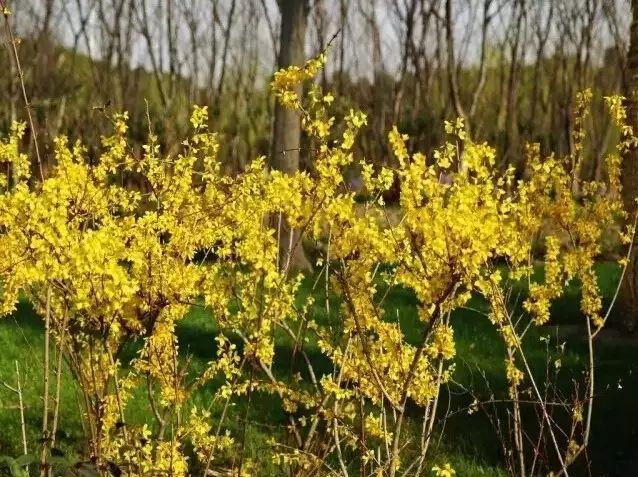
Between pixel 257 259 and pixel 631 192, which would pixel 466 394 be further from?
pixel 257 259

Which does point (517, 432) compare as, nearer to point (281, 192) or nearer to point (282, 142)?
point (281, 192)

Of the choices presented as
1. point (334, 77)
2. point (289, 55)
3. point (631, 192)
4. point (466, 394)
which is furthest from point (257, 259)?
point (334, 77)

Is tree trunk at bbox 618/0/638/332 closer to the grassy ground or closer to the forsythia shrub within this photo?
the grassy ground

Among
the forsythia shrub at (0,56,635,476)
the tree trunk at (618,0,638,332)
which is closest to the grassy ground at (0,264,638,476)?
the tree trunk at (618,0,638,332)

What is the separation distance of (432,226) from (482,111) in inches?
910

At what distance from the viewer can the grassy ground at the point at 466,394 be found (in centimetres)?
502

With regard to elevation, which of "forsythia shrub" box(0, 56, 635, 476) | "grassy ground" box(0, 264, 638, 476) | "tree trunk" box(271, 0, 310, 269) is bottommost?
"grassy ground" box(0, 264, 638, 476)

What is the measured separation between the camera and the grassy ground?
5.02 meters

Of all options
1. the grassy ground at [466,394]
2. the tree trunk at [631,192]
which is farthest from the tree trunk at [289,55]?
the tree trunk at [631,192]

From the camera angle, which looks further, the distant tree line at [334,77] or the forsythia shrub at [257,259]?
the distant tree line at [334,77]

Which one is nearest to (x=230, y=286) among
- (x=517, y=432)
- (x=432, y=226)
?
(x=432, y=226)

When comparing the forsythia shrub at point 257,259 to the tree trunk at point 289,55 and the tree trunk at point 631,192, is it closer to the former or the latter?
the tree trunk at point 631,192

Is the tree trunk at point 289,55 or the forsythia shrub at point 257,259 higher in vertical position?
the tree trunk at point 289,55

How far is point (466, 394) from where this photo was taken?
5.91 m
